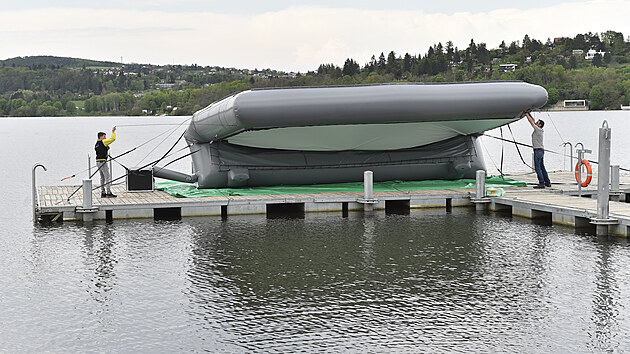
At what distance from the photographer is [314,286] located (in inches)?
435

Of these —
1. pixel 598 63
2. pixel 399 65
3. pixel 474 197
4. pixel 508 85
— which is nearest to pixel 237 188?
pixel 474 197

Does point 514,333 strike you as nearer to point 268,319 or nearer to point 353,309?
point 353,309

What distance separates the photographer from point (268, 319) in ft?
31.2

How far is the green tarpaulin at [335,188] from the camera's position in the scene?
18.5 m

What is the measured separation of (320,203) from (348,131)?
184cm

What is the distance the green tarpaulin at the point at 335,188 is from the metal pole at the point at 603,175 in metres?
4.92

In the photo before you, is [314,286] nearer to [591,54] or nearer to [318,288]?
[318,288]

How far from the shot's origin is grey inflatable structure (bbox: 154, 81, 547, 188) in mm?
17109

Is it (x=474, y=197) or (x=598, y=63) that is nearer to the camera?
(x=474, y=197)

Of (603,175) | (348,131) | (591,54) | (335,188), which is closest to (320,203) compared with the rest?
(335,188)

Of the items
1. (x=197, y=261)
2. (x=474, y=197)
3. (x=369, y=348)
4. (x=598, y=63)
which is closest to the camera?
(x=369, y=348)

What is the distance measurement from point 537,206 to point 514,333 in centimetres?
822

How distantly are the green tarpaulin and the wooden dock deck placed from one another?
1.34 feet

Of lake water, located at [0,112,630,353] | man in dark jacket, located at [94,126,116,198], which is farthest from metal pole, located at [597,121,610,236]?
man in dark jacket, located at [94,126,116,198]
